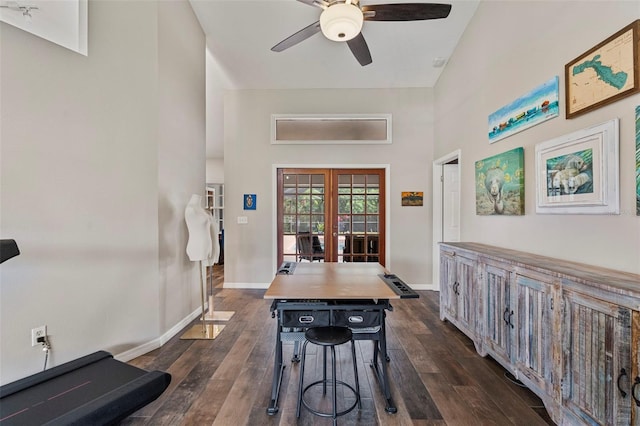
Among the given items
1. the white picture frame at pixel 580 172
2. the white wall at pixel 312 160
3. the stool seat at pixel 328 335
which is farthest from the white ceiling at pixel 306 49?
the stool seat at pixel 328 335

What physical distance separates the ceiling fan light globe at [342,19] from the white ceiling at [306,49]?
1.33m

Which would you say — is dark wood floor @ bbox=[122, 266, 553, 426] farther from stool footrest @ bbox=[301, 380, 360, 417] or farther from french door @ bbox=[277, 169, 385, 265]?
french door @ bbox=[277, 169, 385, 265]

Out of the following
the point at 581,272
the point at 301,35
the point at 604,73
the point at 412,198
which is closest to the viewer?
the point at 581,272

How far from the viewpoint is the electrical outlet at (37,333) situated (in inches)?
75.1

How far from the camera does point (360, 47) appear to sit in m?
2.70

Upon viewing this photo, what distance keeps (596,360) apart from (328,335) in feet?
4.60

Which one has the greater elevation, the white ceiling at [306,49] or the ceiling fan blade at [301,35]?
the white ceiling at [306,49]

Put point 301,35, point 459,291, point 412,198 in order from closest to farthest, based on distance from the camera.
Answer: point 301,35, point 459,291, point 412,198

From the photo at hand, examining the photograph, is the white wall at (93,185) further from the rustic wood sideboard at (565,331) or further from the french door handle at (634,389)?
the french door handle at (634,389)

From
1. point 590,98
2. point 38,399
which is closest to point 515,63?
point 590,98

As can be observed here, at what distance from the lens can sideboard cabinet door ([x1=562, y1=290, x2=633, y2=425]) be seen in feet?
4.25

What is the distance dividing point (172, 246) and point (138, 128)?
47.5 inches

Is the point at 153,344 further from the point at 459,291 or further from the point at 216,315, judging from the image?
the point at 459,291

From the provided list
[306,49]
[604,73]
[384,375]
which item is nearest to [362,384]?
[384,375]
